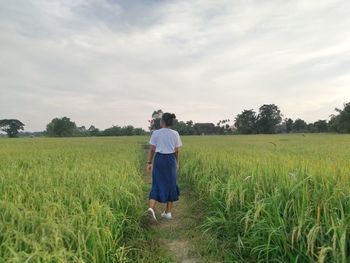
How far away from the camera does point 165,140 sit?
18.6 ft

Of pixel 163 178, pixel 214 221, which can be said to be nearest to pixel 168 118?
pixel 163 178

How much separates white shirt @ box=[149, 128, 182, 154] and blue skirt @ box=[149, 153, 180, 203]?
0.10 m

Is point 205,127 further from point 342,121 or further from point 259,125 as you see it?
point 342,121

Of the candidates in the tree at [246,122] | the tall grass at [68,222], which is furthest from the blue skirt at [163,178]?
the tree at [246,122]

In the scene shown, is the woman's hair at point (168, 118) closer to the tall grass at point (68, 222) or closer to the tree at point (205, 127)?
the tall grass at point (68, 222)

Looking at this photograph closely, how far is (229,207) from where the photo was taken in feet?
15.8

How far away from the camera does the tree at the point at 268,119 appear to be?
94125 mm

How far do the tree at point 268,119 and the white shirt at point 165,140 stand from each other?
3602 inches

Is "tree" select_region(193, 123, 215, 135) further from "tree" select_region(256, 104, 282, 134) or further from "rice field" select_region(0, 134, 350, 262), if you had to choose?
"rice field" select_region(0, 134, 350, 262)

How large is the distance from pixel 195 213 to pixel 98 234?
287 cm

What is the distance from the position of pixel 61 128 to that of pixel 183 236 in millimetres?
96096

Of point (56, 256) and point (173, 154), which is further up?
point (173, 154)

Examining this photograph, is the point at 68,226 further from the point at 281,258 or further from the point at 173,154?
the point at 173,154

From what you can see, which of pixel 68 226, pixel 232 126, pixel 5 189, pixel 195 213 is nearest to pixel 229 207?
pixel 195 213
